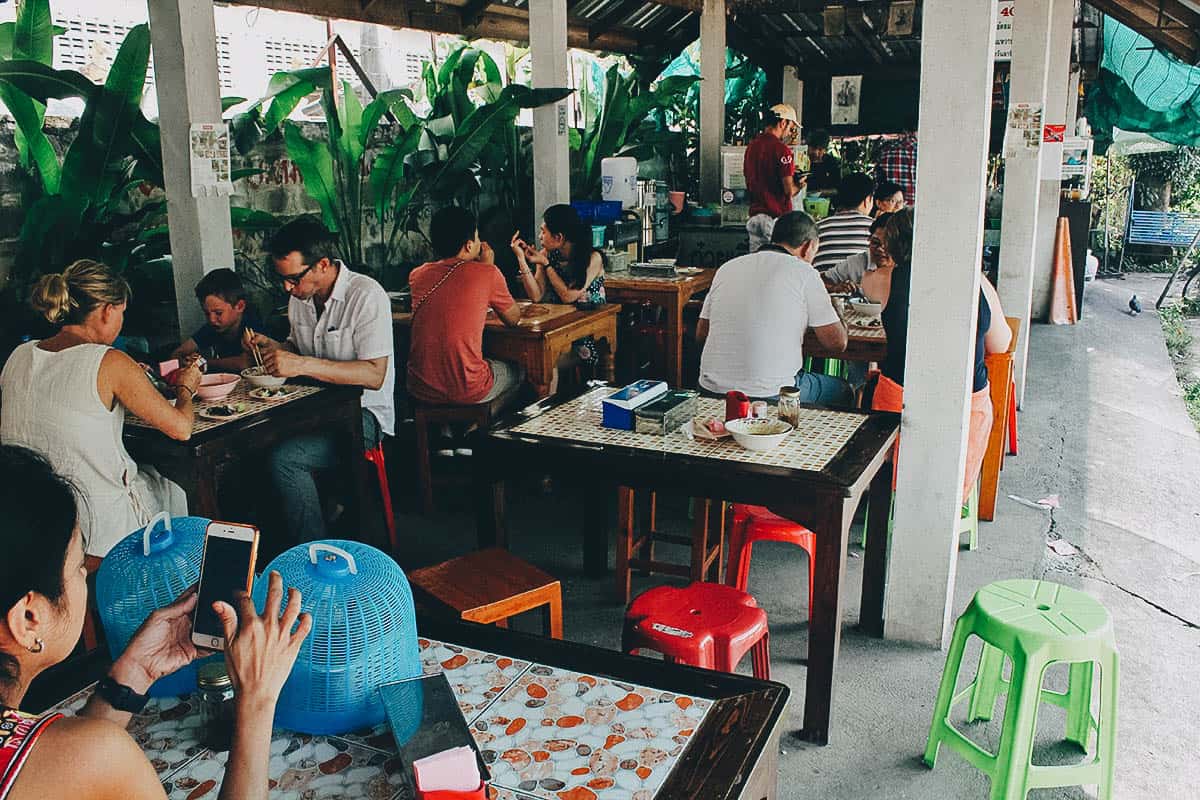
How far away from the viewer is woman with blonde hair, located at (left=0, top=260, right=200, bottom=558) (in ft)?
9.80

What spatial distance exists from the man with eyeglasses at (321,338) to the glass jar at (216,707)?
7.46 ft

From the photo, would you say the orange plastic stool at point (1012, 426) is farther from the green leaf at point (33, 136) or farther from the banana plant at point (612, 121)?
the green leaf at point (33, 136)

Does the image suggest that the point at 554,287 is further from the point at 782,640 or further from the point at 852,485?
the point at 852,485

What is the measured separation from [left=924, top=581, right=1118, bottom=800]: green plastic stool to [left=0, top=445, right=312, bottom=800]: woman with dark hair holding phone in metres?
1.83

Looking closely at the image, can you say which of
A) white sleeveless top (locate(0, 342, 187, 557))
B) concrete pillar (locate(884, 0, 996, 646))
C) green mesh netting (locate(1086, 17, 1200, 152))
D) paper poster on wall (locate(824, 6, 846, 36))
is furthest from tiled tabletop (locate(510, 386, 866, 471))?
green mesh netting (locate(1086, 17, 1200, 152))

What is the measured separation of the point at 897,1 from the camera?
899 centimetres

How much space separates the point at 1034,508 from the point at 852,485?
2491 mm

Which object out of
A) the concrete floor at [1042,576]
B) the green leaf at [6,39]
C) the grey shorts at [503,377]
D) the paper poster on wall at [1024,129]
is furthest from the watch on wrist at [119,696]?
the paper poster on wall at [1024,129]

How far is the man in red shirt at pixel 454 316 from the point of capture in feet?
14.9

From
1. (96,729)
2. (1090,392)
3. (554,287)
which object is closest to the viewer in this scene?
(96,729)

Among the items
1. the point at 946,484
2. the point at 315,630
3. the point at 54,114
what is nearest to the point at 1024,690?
the point at 946,484

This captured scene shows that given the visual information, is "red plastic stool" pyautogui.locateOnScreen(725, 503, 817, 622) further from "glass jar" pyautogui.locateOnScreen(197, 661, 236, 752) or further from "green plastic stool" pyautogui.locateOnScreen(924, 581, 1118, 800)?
"glass jar" pyautogui.locateOnScreen(197, 661, 236, 752)

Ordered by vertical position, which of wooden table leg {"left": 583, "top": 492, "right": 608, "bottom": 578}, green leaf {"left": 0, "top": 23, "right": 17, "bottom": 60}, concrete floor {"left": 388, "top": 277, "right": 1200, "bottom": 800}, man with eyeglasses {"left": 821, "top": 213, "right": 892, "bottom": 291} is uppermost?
green leaf {"left": 0, "top": 23, "right": 17, "bottom": 60}

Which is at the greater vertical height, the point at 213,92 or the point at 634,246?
the point at 213,92
